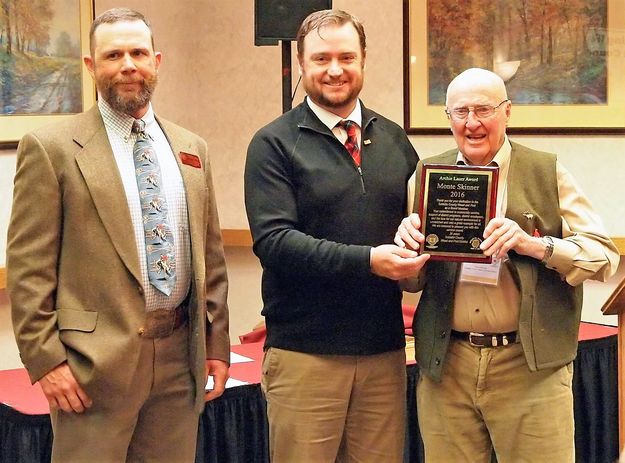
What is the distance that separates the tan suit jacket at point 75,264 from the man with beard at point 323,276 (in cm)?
44

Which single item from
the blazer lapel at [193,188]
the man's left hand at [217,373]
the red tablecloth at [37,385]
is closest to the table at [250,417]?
the red tablecloth at [37,385]

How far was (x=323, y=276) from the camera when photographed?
2646mm

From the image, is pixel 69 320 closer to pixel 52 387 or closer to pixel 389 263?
pixel 52 387

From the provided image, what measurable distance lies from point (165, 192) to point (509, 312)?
0.98 metres

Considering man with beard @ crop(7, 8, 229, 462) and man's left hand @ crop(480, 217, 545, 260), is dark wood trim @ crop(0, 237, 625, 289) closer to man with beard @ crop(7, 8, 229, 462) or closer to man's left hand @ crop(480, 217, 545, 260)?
man with beard @ crop(7, 8, 229, 462)

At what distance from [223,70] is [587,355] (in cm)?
273

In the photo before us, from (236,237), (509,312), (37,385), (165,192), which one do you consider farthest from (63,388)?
(236,237)

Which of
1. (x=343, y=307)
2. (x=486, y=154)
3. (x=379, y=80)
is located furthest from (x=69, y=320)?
(x=379, y=80)

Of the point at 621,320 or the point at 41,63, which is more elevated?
the point at 41,63

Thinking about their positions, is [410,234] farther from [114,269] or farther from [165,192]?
[114,269]

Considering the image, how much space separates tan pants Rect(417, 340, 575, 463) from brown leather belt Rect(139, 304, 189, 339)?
29.4 inches

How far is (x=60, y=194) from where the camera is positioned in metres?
2.45

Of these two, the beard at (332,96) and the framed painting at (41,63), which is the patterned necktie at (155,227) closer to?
the beard at (332,96)

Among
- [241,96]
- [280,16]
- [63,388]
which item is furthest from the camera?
[241,96]
